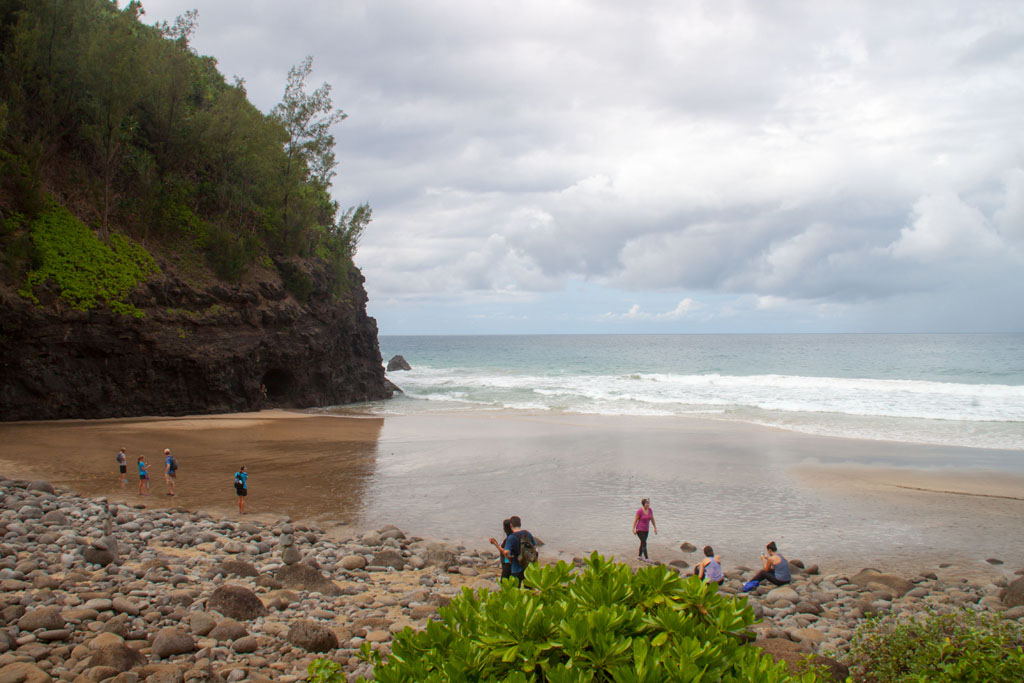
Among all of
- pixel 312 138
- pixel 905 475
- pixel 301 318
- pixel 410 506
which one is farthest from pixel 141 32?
pixel 905 475

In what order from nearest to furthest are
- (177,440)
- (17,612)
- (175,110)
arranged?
(17,612) < (177,440) < (175,110)

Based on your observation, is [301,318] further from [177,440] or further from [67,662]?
[67,662]

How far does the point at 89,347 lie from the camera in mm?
28141

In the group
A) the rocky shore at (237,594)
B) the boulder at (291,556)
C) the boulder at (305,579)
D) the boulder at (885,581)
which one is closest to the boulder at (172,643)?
the rocky shore at (237,594)

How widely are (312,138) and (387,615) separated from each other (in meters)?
39.2

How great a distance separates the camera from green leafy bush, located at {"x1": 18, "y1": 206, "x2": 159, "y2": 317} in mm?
27156

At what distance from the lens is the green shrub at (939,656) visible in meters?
4.99

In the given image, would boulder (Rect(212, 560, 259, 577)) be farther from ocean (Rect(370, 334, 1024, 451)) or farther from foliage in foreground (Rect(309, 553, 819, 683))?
ocean (Rect(370, 334, 1024, 451))

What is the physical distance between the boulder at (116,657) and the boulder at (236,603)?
1461mm

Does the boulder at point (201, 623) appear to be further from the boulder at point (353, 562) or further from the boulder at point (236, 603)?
the boulder at point (353, 562)

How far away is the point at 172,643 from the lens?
719 cm

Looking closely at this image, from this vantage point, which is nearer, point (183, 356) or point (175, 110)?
point (183, 356)

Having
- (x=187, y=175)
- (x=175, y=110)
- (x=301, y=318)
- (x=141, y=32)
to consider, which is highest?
(x=141, y=32)

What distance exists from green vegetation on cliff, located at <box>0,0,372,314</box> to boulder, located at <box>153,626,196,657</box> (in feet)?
82.8
